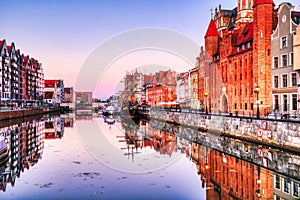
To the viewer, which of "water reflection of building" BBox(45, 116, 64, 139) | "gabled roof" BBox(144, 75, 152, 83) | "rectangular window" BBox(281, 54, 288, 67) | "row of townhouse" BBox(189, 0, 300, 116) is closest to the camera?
"row of townhouse" BBox(189, 0, 300, 116)

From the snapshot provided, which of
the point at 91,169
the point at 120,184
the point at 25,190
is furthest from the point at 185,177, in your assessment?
the point at 25,190

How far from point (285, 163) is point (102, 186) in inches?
450

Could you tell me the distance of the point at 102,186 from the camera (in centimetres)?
1457

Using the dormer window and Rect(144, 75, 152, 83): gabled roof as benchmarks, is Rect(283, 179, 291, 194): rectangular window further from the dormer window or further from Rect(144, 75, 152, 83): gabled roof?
Rect(144, 75, 152, 83): gabled roof

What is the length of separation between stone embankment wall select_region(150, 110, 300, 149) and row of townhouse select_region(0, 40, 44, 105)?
178ft

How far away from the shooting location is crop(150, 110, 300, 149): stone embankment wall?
847 inches

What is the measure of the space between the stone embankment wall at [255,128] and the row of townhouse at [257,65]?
1.99 metres

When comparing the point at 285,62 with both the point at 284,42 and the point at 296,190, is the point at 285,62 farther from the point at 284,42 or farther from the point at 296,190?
the point at 296,190

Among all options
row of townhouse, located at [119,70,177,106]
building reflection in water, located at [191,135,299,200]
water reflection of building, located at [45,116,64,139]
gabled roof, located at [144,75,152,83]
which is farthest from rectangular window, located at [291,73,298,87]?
gabled roof, located at [144,75,152,83]

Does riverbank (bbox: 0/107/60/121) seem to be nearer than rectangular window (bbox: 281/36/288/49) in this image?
No

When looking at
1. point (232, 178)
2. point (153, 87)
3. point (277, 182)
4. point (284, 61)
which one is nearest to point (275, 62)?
point (284, 61)

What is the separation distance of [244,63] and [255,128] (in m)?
19.0

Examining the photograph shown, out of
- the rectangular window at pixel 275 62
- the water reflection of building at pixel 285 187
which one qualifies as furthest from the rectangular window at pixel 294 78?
the water reflection of building at pixel 285 187

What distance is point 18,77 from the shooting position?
3841 inches
